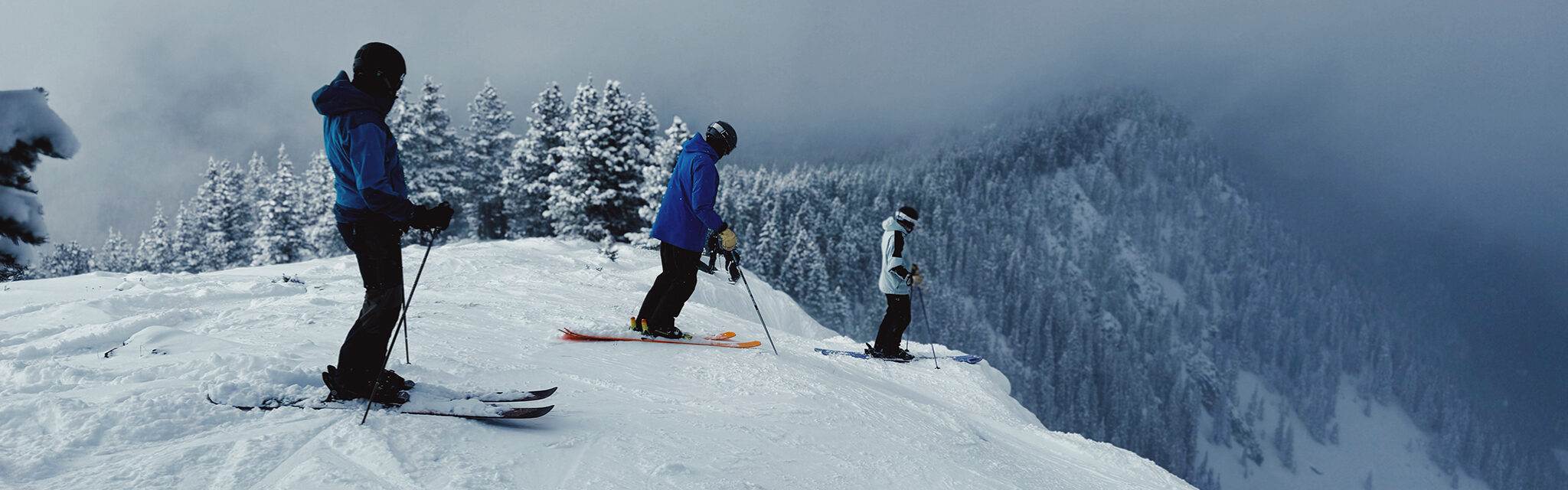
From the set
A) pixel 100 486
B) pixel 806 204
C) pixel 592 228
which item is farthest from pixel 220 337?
pixel 806 204

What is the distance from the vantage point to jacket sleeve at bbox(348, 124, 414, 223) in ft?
10.4

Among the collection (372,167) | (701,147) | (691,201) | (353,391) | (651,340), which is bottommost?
(353,391)

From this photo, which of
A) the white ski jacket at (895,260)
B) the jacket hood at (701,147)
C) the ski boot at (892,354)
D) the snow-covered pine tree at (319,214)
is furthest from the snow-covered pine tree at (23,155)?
the snow-covered pine tree at (319,214)

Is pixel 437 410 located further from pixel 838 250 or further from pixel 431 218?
pixel 838 250

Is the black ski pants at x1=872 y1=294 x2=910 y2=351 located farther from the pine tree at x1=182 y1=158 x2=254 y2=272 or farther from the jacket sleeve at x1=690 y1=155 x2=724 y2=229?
the pine tree at x1=182 y1=158 x2=254 y2=272

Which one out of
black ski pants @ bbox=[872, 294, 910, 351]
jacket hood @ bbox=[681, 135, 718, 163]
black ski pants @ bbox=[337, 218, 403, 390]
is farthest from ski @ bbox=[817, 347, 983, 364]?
black ski pants @ bbox=[337, 218, 403, 390]

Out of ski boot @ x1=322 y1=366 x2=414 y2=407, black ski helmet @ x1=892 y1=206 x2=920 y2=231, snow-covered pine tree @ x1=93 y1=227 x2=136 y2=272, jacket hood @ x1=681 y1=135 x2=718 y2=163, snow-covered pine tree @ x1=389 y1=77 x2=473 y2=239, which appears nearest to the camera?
ski boot @ x1=322 y1=366 x2=414 y2=407

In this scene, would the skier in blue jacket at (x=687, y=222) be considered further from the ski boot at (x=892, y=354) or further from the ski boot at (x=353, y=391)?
the ski boot at (x=892, y=354)

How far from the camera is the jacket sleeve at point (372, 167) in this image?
3.18m

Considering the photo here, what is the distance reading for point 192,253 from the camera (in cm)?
4338

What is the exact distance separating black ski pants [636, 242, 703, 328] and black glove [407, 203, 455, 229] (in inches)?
106

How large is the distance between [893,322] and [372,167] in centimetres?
662

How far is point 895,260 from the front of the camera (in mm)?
8188

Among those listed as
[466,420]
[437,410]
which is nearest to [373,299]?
[437,410]
